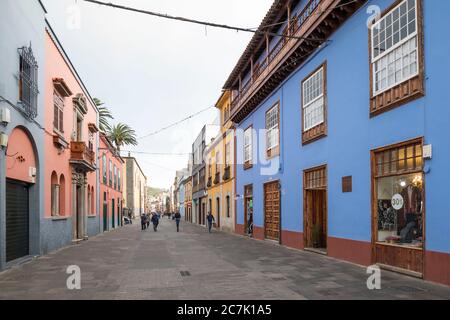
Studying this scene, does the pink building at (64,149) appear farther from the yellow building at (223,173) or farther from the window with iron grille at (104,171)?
the yellow building at (223,173)

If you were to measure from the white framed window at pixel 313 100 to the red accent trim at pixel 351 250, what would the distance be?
3998mm

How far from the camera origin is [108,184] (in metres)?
36.1

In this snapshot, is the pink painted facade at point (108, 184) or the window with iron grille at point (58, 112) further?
the pink painted facade at point (108, 184)

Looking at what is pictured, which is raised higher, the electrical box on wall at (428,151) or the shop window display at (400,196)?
the electrical box on wall at (428,151)

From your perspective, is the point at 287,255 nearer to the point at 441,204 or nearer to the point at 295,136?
the point at 295,136

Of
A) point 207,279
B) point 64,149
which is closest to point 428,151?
point 207,279

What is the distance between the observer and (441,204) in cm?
884

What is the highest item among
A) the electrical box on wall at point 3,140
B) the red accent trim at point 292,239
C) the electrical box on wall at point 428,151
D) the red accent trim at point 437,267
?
the electrical box on wall at point 3,140

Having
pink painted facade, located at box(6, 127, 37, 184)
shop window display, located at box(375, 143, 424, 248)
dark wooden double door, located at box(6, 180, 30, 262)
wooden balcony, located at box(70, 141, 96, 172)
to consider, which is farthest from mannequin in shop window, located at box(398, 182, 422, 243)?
wooden balcony, located at box(70, 141, 96, 172)

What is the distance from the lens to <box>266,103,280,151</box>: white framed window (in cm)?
1961

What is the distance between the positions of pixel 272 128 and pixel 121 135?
42699 mm

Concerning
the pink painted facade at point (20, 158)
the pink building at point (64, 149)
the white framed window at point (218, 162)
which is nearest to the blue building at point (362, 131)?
the pink painted facade at point (20, 158)

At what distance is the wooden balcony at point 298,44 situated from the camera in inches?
518

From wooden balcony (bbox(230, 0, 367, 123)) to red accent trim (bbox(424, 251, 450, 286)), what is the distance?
625 cm
